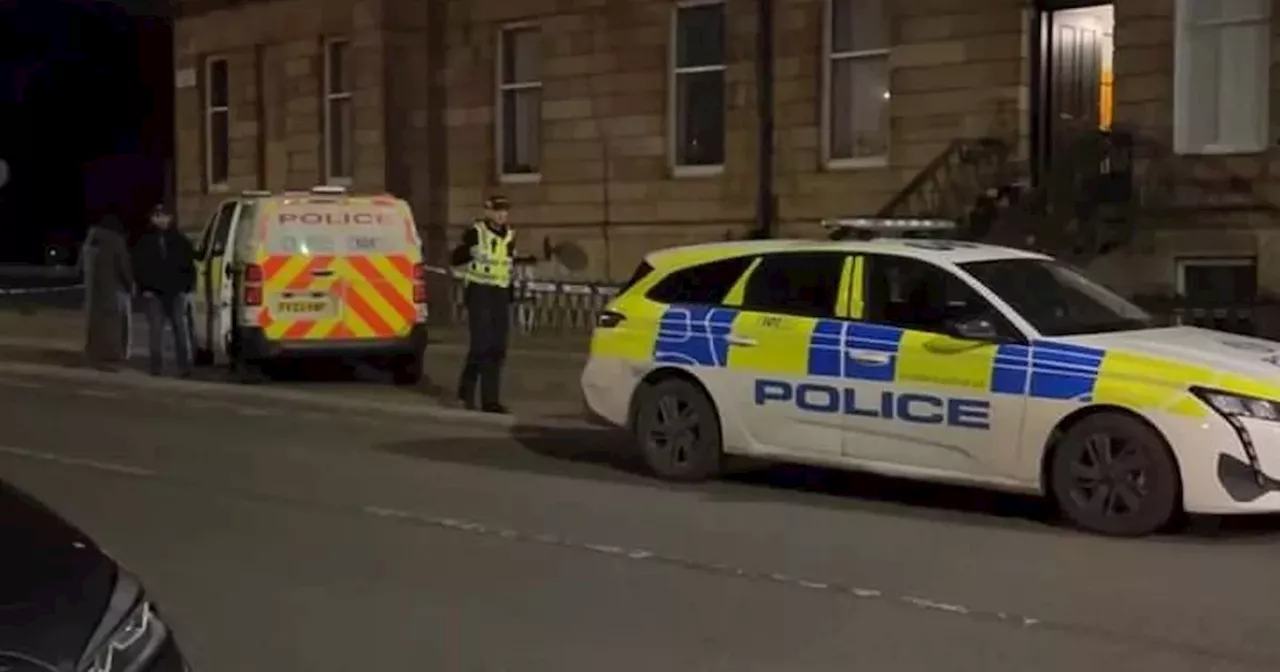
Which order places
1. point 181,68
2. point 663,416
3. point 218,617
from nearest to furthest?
point 218,617 → point 663,416 → point 181,68

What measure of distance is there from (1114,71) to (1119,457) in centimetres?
1242

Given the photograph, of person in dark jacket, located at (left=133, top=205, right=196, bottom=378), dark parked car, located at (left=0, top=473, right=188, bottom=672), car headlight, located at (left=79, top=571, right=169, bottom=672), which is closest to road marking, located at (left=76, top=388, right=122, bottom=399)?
person in dark jacket, located at (left=133, top=205, right=196, bottom=378)

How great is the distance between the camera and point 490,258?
613 inches

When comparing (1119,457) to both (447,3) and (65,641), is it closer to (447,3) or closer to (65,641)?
(65,641)

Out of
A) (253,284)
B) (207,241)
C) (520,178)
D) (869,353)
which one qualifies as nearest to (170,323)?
(207,241)

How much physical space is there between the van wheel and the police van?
0.19 meters

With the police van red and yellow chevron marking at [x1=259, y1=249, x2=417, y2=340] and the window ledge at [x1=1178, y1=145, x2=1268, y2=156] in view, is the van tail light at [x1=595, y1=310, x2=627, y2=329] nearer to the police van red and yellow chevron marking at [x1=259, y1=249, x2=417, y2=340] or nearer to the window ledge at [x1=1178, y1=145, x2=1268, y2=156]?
the police van red and yellow chevron marking at [x1=259, y1=249, x2=417, y2=340]

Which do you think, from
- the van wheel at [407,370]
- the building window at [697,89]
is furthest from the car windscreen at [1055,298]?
the building window at [697,89]

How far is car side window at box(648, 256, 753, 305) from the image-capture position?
1222cm

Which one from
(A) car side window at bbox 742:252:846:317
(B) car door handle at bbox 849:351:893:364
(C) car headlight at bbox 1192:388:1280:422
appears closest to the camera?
(C) car headlight at bbox 1192:388:1280:422

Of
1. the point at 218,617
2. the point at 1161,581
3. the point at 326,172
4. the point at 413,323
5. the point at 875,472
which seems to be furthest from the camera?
the point at 326,172

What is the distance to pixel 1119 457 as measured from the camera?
10.1 meters

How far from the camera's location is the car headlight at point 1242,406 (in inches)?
383

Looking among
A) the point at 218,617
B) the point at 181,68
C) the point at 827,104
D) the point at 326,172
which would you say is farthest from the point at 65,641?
the point at 181,68
